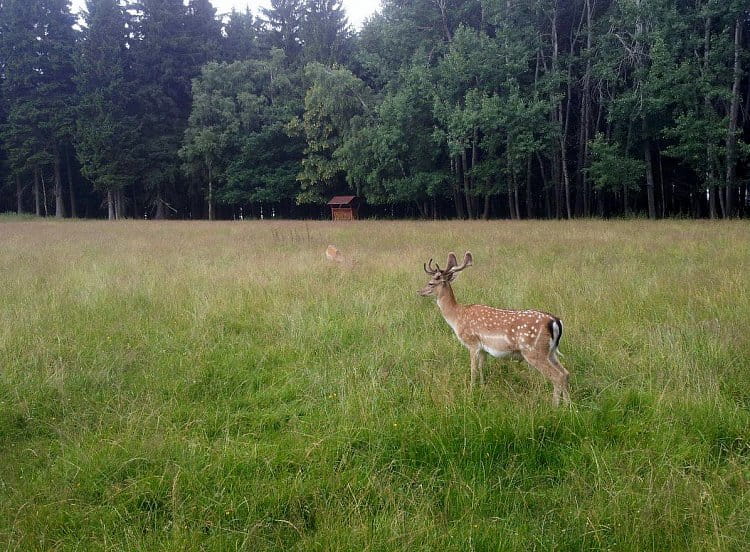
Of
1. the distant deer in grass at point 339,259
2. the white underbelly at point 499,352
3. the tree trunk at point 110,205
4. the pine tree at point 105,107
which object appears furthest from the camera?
the tree trunk at point 110,205

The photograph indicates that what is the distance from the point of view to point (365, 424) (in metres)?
3.24

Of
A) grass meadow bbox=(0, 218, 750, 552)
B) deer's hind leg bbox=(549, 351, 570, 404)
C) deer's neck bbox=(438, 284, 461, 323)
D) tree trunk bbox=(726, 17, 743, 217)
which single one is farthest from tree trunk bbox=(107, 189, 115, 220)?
deer's hind leg bbox=(549, 351, 570, 404)

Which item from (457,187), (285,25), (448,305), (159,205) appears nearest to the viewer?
(448,305)

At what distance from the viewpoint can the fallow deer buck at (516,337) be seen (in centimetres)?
357

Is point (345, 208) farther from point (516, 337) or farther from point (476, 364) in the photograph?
point (516, 337)

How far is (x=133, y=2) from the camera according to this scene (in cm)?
3562

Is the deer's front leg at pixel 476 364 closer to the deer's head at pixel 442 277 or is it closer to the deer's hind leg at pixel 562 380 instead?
the deer's hind leg at pixel 562 380

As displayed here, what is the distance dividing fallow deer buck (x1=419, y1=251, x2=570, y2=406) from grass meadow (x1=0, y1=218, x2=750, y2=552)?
17 cm

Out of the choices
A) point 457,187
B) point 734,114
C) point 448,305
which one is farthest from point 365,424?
point 457,187

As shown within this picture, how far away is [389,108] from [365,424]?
24.3 metres

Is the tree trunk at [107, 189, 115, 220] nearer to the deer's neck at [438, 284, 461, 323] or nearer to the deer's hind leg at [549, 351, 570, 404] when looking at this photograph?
the deer's neck at [438, 284, 461, 323]

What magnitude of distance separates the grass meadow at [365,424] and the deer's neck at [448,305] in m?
0.33

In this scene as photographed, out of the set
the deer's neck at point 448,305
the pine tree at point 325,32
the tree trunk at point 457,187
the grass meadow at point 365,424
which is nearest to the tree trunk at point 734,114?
the tree trunk at point 457,187

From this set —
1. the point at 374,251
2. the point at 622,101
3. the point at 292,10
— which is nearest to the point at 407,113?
the point at 622,101
